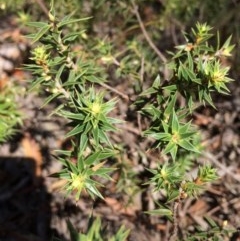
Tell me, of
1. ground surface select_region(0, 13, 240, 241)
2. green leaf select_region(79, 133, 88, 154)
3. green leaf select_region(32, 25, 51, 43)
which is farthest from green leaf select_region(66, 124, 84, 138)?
ground surface select_region(0, 13, 240, 241)

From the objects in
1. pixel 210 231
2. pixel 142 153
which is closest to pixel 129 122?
pixel 142 153

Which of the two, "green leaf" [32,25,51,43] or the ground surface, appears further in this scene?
the ground surface

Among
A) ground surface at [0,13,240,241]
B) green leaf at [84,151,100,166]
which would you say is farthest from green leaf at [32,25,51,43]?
Answer: ground surface at [0,13,240,241]

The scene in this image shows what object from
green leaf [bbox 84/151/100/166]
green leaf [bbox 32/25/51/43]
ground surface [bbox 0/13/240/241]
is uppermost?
green leaf [bbox 32/25/51/43]

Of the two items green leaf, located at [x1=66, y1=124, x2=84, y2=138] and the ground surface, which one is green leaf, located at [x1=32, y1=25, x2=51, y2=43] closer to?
green leaf, located at [x1=66, y1=124, x2=84, y2=138]

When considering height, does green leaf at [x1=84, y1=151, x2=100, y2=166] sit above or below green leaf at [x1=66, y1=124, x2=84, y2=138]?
below

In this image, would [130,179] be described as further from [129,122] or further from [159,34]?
[159,34]

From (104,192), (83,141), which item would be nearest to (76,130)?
(83,141)

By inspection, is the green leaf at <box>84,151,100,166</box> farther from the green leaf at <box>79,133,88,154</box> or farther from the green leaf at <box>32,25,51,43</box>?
the green leaf at <box>32,25,51,43</box>

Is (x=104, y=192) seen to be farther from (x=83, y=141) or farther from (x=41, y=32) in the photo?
(x=41, y=32)
